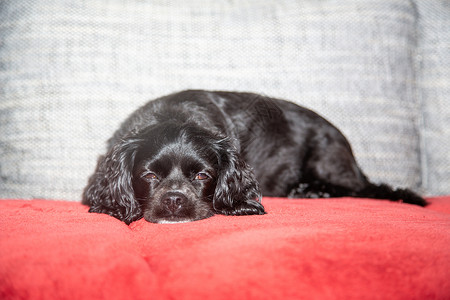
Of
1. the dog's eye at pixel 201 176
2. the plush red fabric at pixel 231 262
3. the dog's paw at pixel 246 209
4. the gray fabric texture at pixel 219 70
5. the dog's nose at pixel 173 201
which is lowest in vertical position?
the dog's paw at pixel 246 209

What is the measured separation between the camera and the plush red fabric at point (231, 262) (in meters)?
0.90

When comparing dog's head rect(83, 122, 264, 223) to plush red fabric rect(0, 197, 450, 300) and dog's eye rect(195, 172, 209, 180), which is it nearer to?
dog's eye rect(195, 172, 209, 180)

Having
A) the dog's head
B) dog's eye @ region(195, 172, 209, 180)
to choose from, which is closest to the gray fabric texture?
the dog's head

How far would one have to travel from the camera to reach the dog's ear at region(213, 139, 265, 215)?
7.28 ft

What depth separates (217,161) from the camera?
2.39 metres

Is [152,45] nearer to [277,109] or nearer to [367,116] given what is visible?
[277,109]

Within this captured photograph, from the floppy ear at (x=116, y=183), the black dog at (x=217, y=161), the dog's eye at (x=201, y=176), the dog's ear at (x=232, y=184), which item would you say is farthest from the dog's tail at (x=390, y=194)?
the floppy ear at (x=116, y=183)

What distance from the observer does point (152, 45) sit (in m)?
2.60

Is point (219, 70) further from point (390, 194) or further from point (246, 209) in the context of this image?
point (390, 194)

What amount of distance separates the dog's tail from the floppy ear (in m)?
1.60

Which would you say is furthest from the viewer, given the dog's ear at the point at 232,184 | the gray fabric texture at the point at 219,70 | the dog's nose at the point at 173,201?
the gray fabric texture at the point at 219,70

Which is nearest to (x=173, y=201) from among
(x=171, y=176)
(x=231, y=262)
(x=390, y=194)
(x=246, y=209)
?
(x=171, y=176)

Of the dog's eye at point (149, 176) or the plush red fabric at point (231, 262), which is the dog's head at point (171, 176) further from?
the plush red fabric at point (231, 262)

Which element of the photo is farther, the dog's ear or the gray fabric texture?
the gray fabric texture
